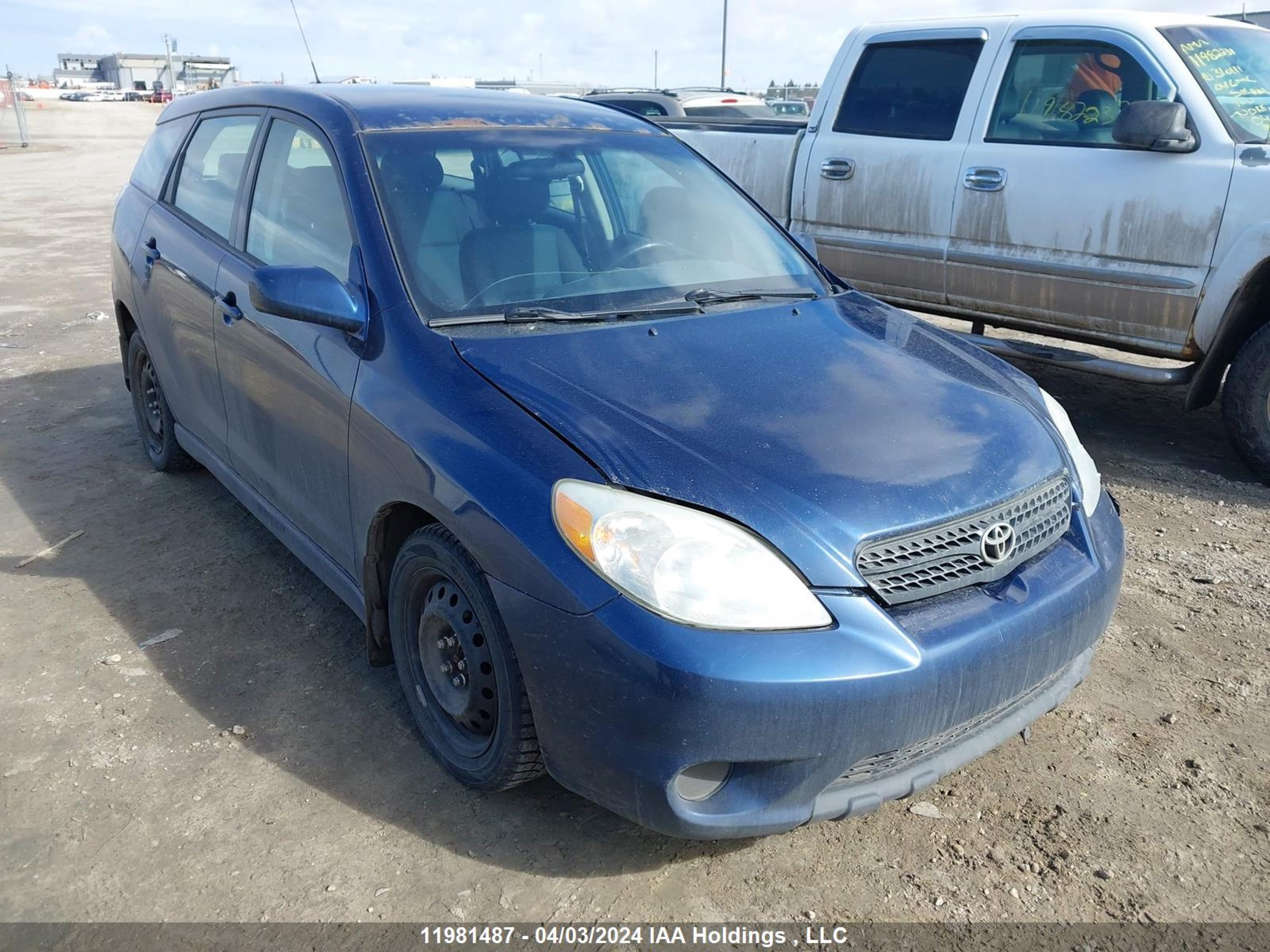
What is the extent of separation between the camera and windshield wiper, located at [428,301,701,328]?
292 centimetres

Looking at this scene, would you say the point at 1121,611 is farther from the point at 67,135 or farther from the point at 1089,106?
the point at 67,135

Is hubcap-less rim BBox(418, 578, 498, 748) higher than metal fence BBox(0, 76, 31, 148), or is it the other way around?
hubcap-less rim BBox(418, 578, 498, 748)

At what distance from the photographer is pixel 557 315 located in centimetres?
301

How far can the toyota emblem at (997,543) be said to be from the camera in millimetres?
2461

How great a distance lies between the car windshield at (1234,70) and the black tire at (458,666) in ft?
13.9

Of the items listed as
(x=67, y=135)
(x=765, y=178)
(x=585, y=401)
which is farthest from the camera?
(x=67, y=135)

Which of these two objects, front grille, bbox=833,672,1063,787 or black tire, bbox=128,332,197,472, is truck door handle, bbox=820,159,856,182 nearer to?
black tire, bbox=128,332,197,472

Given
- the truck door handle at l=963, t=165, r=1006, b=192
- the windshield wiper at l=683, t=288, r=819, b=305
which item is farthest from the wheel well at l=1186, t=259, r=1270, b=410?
the windshield wiper at l=683, t=288, r=819, b=305

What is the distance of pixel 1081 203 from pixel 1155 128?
1.64ft

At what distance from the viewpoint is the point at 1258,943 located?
2.33m

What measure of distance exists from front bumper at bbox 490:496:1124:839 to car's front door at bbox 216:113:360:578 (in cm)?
95

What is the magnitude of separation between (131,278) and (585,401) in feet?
10.3

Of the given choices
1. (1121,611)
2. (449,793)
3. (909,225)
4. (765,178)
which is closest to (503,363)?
(449,793)

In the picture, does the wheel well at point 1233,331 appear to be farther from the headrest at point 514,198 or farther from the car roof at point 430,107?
the headrest at point 514,198
